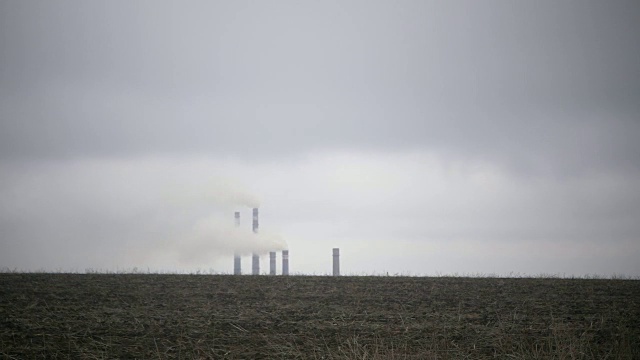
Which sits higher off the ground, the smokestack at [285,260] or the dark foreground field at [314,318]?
the smokestack at [285,260]

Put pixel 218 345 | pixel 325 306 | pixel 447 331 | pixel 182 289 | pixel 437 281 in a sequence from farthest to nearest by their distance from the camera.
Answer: pixel 437 281 < pixel 182 289 < pixel 325 306 < pixel 447 331 < pixel 218 345

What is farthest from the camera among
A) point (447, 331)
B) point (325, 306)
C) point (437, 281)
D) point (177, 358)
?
point (437, 281)

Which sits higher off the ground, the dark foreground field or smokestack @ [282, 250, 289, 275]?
smokestack @ [282, 250, 289, 275]

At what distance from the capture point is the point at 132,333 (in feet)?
58.1

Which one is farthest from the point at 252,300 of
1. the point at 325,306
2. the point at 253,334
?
the point at 253,334

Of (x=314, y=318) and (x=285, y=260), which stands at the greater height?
(x=285, y=260)

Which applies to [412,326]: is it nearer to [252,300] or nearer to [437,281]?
[252,300]

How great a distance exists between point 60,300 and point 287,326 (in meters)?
7.15

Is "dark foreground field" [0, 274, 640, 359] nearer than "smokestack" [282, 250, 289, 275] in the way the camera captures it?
Yes

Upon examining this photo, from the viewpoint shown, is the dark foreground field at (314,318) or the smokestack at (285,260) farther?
the smokestack at (285,260)

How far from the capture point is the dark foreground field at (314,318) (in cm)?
1652

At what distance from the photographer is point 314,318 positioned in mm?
19531

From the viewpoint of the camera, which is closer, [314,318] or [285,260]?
[314,318]

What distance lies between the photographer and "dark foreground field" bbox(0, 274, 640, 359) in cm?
1652
